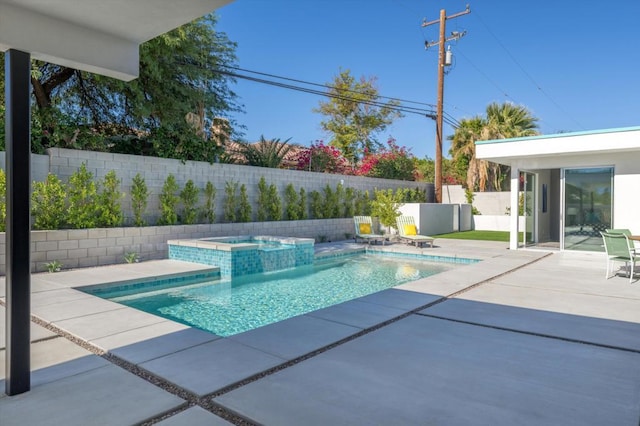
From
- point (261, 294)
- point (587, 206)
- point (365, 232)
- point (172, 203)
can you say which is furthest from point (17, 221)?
point (587, 206)

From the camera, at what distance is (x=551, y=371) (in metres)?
3.28

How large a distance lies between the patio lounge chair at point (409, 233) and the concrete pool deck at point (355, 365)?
7.01 m

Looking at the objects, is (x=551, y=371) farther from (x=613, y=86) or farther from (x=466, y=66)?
(x=613, y=86)

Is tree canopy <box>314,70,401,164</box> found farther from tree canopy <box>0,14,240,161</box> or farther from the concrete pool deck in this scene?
the concrete pool deck

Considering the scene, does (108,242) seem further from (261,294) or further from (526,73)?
(526,73)

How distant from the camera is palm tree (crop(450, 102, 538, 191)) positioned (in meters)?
21.6

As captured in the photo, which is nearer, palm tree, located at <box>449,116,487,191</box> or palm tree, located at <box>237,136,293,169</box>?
palm tree, located at <box>237,136,293,169</box>

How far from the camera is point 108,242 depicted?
8820mm

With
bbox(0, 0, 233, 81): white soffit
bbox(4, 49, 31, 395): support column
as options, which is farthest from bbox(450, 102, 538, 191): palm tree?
bbox(4, 49, 31, 395): support column

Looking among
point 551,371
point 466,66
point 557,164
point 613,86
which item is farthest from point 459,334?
point 613,86

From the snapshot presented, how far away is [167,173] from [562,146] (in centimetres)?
1033

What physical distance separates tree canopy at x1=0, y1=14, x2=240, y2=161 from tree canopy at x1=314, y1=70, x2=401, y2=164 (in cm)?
1494

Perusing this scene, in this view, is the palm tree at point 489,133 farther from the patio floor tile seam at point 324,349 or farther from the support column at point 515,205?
the patio floor tile seam at point 324,349

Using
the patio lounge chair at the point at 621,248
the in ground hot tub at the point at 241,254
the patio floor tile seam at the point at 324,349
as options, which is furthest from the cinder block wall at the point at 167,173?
the patio lounge chair at the point at 621,248
